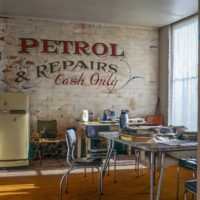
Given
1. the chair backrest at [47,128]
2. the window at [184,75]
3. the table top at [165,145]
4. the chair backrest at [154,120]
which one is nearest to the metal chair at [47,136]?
the chair backrest at [47,128]

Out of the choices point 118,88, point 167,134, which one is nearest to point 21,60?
point 118,88

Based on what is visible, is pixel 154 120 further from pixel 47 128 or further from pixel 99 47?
pixel 47 128

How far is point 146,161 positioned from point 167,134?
253cm

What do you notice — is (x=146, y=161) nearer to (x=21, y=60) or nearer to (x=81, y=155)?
(x=81, y=155)

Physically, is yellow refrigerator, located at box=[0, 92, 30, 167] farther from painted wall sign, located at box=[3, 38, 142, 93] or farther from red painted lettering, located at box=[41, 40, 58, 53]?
red painted lettering, located at box=[41, 40, 58, 53]

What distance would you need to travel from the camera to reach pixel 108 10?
5.53m

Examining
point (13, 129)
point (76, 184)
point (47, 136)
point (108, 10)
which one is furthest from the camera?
point (47, 136)

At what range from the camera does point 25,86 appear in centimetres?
612

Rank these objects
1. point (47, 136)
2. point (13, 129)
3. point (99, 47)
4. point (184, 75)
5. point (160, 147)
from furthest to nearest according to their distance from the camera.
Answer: point (99, 47) < point (184, 75) < point (47, 136) < point (13, 129) < point (160, 147)

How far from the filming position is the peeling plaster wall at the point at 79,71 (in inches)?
239

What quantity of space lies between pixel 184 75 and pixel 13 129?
3.25m

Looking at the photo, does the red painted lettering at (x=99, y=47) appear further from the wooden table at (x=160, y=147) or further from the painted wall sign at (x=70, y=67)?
the wooden table at (x=160, y=147)

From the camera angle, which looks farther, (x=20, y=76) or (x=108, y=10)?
(x=20, y=76)

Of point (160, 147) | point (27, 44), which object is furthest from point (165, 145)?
point (27, 44)
